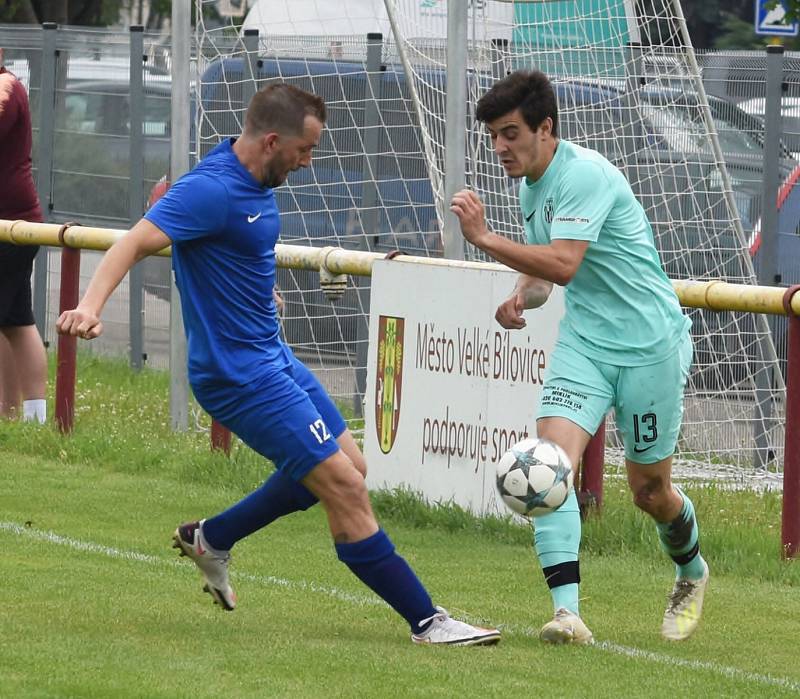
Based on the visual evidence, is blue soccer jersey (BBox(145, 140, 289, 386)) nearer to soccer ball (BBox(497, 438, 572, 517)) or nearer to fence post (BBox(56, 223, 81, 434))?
soccer ball (BBox(497, 438, 572, 517))

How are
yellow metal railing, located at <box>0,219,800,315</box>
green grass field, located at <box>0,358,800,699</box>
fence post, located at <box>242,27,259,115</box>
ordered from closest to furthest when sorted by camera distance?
1. green grass field, located at <box>0,358,800,699</box>
2. yellow metal railing, located at <box>0,219,800,315</box>
3. fence post, located at <box>242,27,259,115</box>

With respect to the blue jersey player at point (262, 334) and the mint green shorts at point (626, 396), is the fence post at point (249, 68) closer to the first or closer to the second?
the blue jersey player at point (262, 334)

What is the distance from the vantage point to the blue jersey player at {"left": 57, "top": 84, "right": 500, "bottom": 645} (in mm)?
6445

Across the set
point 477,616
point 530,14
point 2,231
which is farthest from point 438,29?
point 477,616

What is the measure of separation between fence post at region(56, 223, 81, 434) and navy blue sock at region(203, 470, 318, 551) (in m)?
4.52

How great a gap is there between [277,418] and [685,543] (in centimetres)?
169

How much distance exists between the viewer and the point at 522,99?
6551 millimetres

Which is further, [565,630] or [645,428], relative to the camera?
[645,428]

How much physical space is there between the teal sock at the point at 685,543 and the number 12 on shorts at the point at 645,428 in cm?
37

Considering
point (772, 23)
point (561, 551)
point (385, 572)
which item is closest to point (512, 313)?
point (561, 551)

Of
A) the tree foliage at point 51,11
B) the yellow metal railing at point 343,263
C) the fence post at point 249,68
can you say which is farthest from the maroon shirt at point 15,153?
the tree foliage at point 51,11

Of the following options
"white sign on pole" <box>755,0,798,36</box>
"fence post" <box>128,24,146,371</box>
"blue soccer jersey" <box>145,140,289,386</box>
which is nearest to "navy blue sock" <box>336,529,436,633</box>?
"blue soccer jersey" <box>145,140,289,386</box>

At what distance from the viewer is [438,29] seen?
13289 mm

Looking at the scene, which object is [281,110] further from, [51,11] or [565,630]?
[51,11]
